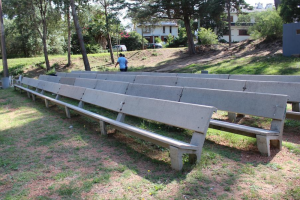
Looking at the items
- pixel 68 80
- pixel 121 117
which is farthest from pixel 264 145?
pixel 68 80

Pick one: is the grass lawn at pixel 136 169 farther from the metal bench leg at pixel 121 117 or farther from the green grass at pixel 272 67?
the green grass at pixel 272 67

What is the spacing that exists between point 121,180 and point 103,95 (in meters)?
2.72

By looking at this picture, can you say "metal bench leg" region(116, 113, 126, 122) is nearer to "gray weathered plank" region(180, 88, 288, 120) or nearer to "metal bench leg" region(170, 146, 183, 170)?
"gray weathered plank" region(180, 88, 288, 120)

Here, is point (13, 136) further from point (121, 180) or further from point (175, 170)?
point (175, 170)

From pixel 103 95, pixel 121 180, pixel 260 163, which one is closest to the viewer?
pixel 121 180

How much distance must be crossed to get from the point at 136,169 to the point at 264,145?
1697 mm

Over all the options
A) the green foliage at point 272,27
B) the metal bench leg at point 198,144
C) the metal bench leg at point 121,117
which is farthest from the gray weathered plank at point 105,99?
the green foliage at point 272,27

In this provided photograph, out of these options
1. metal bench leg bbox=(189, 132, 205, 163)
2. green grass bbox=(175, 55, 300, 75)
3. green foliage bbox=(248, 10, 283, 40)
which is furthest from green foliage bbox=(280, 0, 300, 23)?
metal bench leg bbox=(189, 132, 205, 163)

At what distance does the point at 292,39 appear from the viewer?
1327 cm

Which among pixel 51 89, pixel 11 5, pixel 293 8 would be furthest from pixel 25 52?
pixel 293 8

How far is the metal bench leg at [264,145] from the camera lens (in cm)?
331

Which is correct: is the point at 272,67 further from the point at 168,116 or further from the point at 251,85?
the point at 168,116

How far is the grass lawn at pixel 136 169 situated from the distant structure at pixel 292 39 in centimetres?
1014

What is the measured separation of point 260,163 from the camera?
10.4 ft
